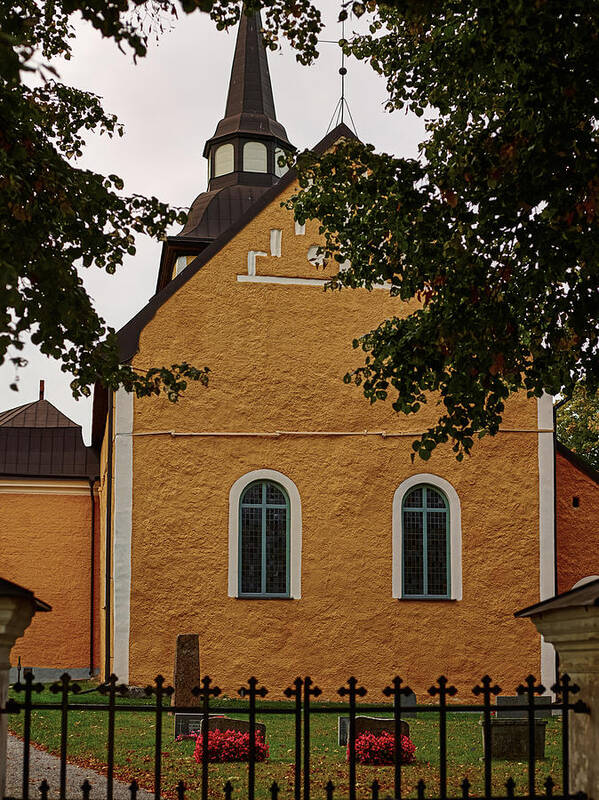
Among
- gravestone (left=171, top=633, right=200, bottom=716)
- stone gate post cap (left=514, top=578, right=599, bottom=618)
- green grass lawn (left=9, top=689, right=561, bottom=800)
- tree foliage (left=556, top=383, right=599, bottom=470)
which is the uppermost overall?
tree foliage (left=556, top=383, right=599, bottom=470)

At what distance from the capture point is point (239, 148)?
87.7 feet

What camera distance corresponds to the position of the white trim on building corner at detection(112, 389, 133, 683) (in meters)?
16.5

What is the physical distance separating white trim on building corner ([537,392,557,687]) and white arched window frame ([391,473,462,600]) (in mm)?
1384

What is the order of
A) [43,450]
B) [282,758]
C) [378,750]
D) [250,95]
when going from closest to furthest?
[378,750] → [282,758] → [43,450] → [250,95]

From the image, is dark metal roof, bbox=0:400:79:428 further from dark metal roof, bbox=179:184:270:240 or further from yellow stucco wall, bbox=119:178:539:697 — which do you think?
yellow stucco wall, bbox=119:178:539:697

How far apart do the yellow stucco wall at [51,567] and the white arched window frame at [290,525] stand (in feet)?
17.1

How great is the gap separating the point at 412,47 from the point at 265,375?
8435mm

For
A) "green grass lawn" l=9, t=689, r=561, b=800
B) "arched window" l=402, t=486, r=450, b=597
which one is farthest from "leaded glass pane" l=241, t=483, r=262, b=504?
"green grass lawn" l=9, t=689, r=561, b=800

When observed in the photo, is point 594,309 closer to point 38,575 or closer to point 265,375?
point 265,375

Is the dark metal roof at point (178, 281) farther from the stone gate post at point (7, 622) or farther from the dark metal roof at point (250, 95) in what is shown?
the stone gate post at point (7, 622)

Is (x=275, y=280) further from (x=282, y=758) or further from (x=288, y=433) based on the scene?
(x=282, y=758)

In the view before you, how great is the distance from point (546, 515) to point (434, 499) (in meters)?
1.89

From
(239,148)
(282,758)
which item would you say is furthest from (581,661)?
(239,148)

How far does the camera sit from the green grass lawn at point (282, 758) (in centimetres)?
925
